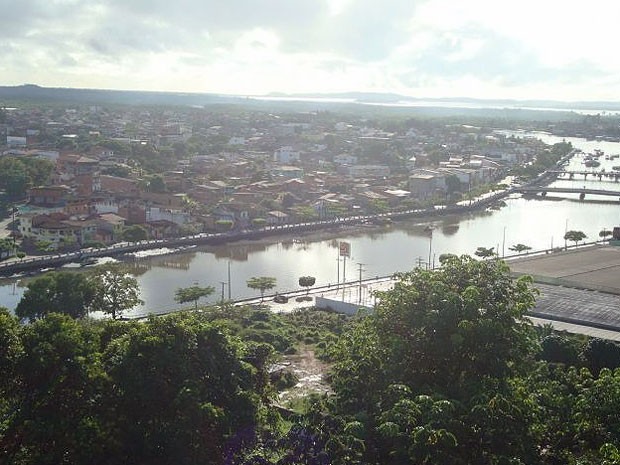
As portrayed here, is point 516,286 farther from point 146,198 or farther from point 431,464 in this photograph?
point 146,198

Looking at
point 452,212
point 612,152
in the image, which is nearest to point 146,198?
point 452,212

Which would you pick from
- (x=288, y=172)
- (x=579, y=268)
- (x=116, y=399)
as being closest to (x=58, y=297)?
(x=116, y=399)

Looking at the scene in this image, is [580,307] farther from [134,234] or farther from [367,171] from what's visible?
[367,171]

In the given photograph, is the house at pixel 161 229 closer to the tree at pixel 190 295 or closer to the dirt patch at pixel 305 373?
the tree at pixel 190 295

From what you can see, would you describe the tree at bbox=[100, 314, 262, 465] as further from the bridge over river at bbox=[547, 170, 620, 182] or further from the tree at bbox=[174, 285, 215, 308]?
the bridge over river at bbox=[547, 170, 620, 182]

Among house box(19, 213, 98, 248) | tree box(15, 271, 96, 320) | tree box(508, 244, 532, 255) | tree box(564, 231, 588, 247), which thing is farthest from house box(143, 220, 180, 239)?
tree box(564, 231, 588, 247)

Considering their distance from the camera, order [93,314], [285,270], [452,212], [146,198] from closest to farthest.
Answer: [93,314] → [285,270] → [146,198] → [452,212]
